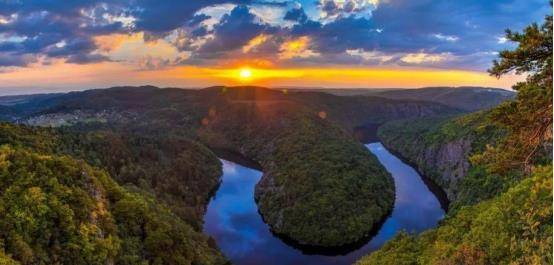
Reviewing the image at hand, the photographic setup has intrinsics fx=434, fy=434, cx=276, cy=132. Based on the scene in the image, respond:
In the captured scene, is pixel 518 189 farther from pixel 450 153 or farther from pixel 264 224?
pixel 450 153

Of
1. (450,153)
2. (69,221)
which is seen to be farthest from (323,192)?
(69,221)

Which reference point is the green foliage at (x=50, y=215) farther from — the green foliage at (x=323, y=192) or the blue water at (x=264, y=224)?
the green foliage at (x=323, y=192)

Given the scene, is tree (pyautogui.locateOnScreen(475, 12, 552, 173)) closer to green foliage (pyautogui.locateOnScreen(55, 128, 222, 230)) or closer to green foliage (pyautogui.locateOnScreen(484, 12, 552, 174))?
green foliage (pyautogui.locateOnScreen(484, 12, 552, 174))

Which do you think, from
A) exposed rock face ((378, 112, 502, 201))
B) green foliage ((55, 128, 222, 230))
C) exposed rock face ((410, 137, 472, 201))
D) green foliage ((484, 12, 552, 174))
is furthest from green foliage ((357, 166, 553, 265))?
exposed rock face ((410, 137, 472, 201))

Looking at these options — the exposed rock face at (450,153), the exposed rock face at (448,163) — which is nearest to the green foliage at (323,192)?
the exposed rock face at (448,163)

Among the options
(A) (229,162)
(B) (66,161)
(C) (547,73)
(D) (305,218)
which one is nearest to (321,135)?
(A) (229,162)

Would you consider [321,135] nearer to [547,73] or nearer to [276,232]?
[276,232]

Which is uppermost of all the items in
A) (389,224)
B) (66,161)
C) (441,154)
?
(66,161)
